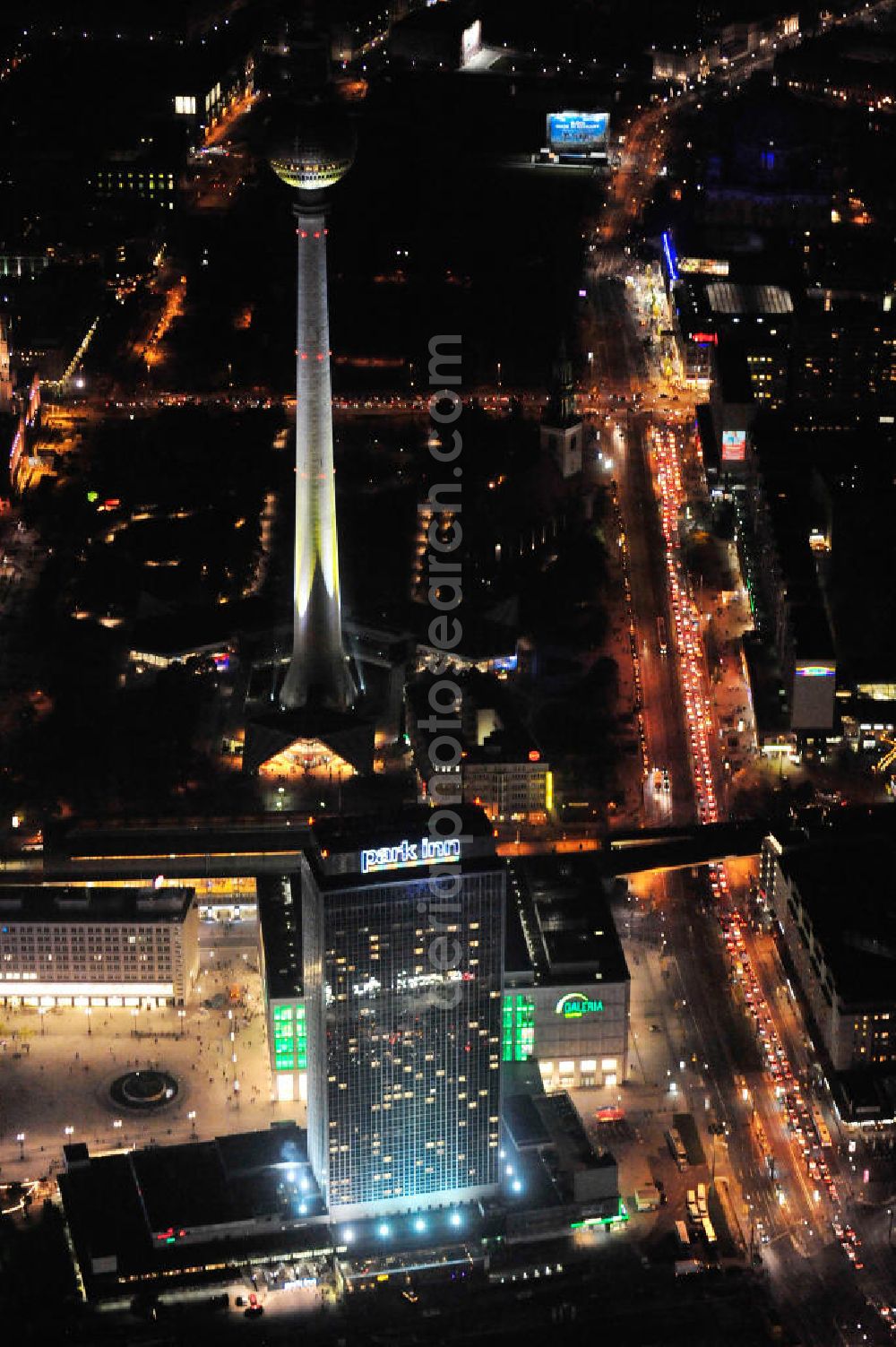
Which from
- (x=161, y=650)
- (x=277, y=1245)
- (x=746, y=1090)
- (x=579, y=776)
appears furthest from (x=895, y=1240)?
(x=161, y=650)

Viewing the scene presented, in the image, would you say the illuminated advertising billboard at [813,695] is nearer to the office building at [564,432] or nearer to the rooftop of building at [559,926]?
the rooftop of building at [559,926]

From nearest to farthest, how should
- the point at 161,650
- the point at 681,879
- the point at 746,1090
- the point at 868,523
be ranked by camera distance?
the point at 746,1090, the point at 681,879, the point at 161,650, the point at 868,523

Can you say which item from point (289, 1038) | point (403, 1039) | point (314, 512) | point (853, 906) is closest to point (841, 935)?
point (853, 906)

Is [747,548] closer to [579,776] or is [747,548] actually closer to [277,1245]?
[579,776]

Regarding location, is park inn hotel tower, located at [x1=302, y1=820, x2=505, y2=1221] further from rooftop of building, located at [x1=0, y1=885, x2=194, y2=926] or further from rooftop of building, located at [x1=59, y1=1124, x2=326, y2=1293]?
rooftop of building, located at [x1=0, y1=885, x2=194, y2=926]

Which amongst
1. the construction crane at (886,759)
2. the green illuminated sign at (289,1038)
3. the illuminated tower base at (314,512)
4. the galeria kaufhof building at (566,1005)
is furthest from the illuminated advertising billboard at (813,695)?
the green illuminated sign at (289,1038)

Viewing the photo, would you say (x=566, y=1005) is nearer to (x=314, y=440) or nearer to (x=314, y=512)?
(x=314, y=512)
